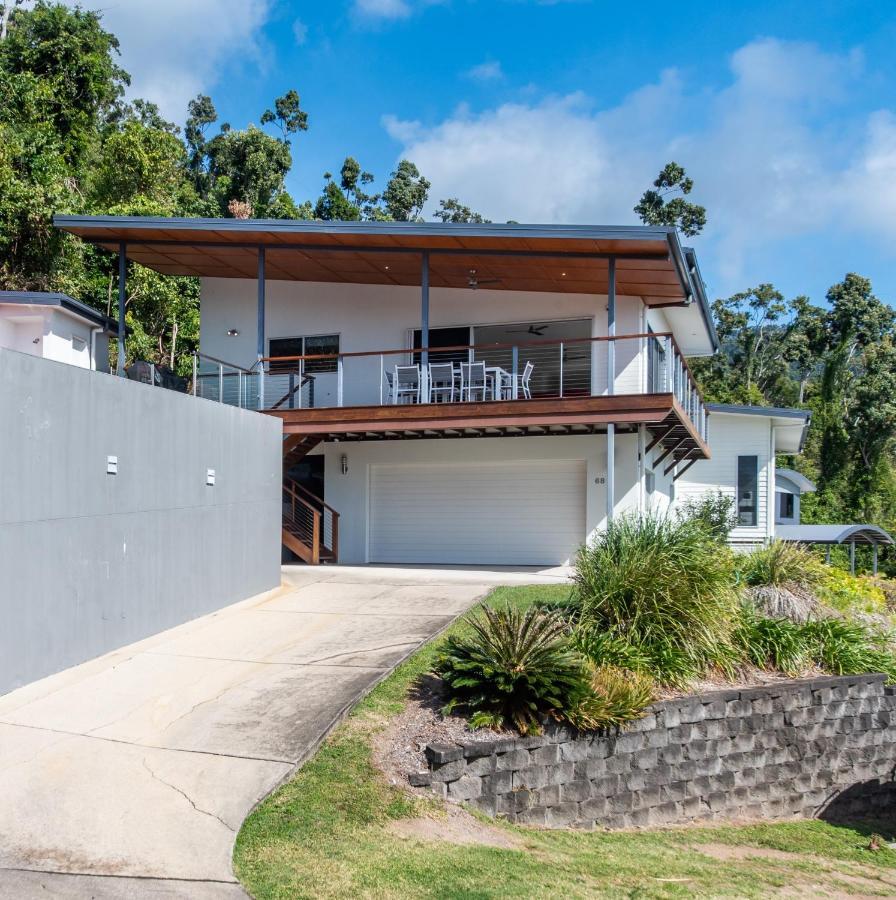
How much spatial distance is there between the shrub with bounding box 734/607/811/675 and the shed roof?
11798 mm

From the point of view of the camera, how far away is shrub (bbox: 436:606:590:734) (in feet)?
22.9

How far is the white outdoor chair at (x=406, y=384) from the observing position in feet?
51.6

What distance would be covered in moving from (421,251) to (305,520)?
562 centimetres

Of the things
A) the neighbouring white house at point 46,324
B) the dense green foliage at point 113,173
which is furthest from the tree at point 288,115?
the neighbouring white house at point 46,324

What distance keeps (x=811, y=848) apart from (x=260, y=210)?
1320 inches

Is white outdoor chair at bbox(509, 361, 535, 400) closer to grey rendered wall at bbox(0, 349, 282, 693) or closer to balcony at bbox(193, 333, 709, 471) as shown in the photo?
balcony at bbox(193, 333, 709, 471)

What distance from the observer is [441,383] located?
52.1ft

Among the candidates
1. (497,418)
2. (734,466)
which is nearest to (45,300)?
(497,418)

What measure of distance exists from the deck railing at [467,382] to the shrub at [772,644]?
582 centimetres

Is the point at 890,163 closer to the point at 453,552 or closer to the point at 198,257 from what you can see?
the point at 453,552

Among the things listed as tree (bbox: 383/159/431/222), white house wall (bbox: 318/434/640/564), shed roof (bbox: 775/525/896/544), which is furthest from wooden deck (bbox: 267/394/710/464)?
tree (bbox: 383/159/431/222)

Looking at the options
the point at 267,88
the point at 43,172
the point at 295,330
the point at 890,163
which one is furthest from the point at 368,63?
the point at 267,88

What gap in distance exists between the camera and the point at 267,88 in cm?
4378

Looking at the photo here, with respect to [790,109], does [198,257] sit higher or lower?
lower
